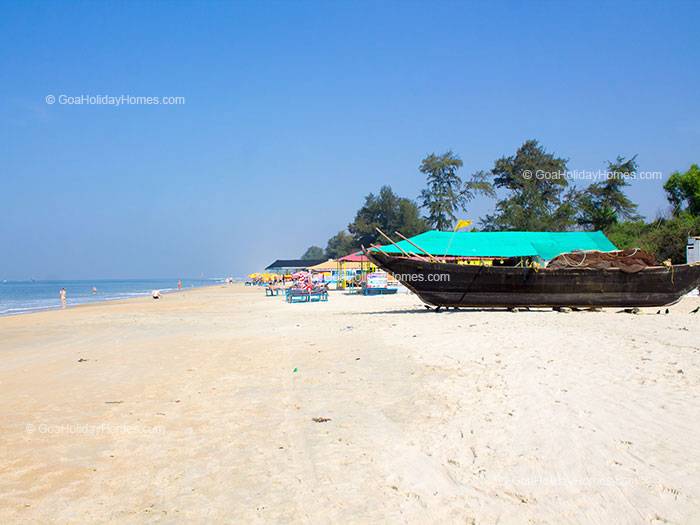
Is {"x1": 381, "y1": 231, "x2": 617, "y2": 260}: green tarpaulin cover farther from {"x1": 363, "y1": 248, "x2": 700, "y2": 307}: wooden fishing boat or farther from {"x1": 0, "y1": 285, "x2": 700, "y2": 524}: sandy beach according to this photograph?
{"x1": 0, "y1": 285, "x2": 700, "y2": 524}: sandy beach

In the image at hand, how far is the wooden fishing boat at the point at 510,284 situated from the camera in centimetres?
1269

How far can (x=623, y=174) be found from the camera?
1596 inches

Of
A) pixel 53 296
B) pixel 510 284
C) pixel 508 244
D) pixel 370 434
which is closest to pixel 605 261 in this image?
pixel 510 284

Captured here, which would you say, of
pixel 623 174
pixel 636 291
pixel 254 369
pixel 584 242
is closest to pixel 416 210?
pixel 623 174

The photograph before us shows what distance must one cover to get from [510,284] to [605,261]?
2858 mm

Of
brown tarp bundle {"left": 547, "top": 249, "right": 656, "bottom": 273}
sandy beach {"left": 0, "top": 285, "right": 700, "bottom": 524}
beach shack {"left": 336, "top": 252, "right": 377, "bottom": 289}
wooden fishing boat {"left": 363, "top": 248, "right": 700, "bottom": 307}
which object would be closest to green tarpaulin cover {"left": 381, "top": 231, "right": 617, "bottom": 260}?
beach shack {"left": 336, "top": 252, "right": 377, "bottom": 289}

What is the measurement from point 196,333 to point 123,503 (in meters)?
8.84

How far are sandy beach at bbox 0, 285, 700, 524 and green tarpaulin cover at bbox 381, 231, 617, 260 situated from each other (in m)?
15.3

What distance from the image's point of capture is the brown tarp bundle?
43.0 feet

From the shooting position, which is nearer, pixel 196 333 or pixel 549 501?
pixel 549 501

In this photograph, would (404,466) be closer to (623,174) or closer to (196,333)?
(196,333)

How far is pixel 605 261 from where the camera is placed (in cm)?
1327

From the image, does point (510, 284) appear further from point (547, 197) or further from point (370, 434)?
point (547, 197)

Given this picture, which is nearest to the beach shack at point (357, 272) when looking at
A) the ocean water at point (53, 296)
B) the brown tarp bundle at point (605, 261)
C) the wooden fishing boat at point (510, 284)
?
the wooden fishing boat at point (510, 284)
